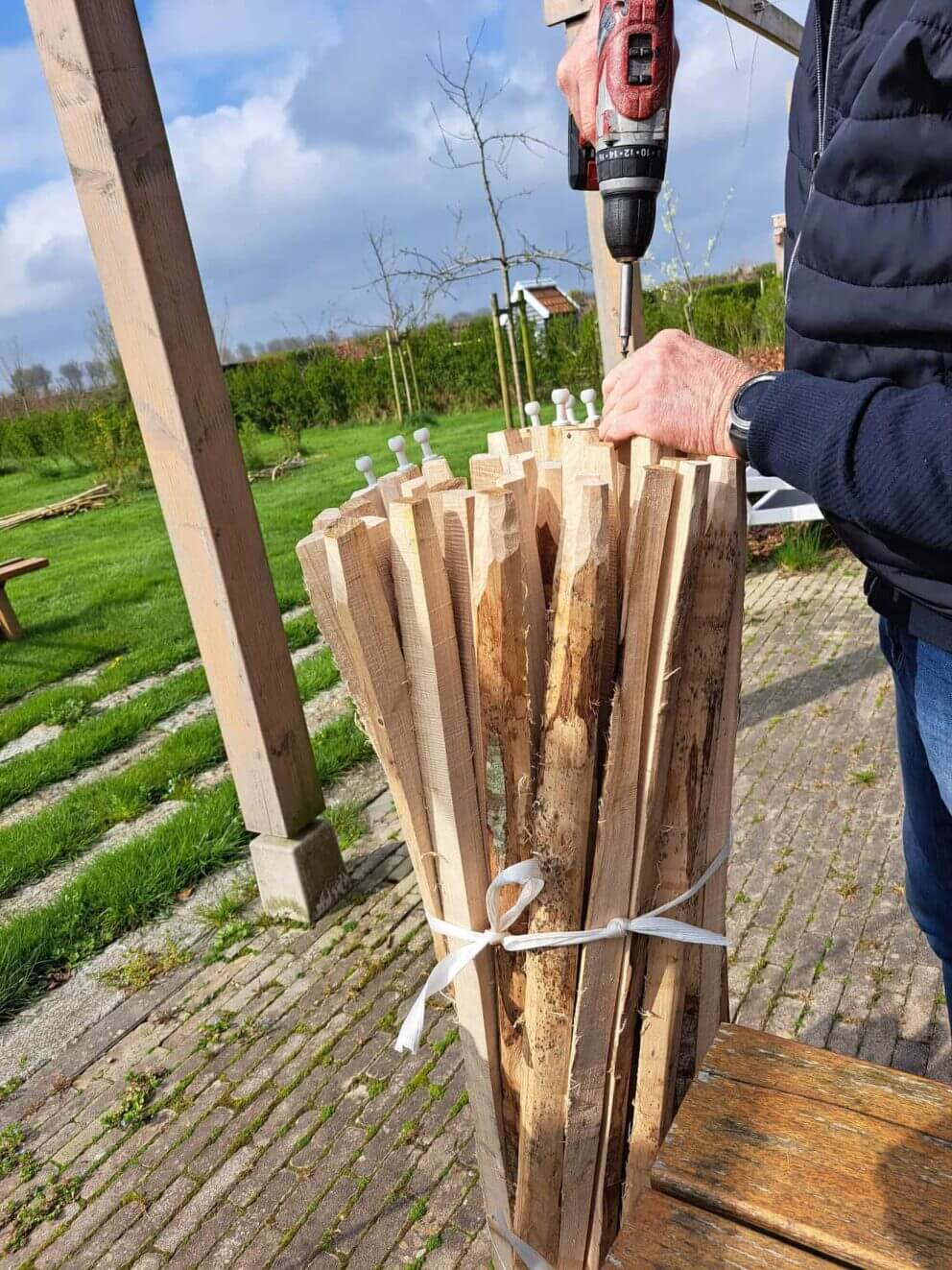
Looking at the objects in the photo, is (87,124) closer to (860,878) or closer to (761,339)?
(860,878)

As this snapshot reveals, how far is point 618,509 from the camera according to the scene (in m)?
1.43

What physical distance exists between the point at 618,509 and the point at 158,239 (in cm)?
206

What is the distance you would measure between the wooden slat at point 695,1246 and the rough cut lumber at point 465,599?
618 mm

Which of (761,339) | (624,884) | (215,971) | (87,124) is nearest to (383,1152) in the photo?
(215,971)

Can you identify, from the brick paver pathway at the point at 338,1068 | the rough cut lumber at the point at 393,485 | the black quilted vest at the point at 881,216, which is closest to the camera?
the black quilted vest at the point at 881,216

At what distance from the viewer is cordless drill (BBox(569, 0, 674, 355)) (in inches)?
60.6

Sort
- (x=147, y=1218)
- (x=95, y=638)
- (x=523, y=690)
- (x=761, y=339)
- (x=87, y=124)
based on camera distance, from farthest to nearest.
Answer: (x=761, y=339), (x=95, y=638), (x=87, y=124), (x=147, y=1218), (x=523, y=690)

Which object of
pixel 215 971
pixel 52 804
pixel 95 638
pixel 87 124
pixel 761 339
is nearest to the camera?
pixel 87 124

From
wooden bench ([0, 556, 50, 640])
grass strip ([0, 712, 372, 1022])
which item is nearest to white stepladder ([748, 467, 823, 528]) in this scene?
grass strip ([0, 712, 372, 1022])

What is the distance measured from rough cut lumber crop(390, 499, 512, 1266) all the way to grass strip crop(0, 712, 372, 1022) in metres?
1.96

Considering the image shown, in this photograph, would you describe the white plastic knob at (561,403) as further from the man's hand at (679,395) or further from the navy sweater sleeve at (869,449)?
the navy sweater sleeve at (869,449)

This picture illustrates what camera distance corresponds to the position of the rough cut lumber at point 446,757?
1.35 meters

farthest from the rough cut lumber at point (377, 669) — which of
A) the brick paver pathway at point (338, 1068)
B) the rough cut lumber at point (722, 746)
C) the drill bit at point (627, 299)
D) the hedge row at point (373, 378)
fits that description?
the hedge row at point (373, 378)

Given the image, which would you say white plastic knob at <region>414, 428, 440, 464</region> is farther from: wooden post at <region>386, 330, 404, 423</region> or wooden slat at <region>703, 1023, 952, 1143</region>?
wooden post at <region>386, 330, 404, 423</region>
